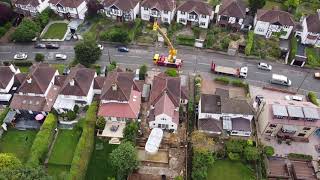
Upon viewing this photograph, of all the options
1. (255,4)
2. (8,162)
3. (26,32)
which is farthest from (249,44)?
(8,162)

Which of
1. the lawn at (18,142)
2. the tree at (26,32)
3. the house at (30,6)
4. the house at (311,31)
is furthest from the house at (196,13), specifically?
the lawn at (18,142)

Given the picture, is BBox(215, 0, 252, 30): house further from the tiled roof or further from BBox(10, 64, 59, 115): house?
BBox(10, 64, 59, 115): house

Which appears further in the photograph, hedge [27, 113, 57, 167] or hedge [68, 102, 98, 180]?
hedge [27, 113, 57, 167]

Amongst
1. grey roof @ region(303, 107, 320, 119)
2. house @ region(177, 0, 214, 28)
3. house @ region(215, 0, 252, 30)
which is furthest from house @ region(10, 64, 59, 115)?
grey roof @ region(303, 107, 320, 119)

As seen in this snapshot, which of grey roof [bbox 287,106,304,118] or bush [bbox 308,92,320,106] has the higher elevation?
grey roof [bbox 287,106,304,118]

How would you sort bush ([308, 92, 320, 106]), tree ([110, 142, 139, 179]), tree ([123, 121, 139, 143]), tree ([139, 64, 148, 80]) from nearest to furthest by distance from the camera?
tree ([110, 142, 139, 179])
tree ([123, 121, 139, 143])
bush ([308, 92, 320, 106])
tree ([139, 64, 148, 80])

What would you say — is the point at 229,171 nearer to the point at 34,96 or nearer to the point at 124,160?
the point at 124,160

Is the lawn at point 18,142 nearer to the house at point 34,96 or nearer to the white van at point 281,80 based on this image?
the house at point 34,96
